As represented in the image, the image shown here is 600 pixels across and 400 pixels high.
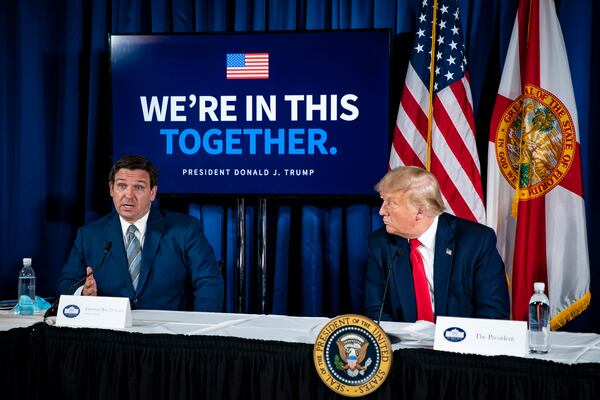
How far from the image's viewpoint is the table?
1851mm

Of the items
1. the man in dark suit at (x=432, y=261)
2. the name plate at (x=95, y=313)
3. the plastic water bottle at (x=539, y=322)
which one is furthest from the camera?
the man in dark suit at (x=432, y=261)

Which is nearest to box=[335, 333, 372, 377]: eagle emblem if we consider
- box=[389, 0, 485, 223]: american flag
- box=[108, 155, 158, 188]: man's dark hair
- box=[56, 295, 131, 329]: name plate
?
box=[56, 295, 131, 329]: name plate

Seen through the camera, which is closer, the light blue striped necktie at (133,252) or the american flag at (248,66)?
the light blue striped necktie at (133,252)

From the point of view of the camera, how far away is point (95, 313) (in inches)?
92.0

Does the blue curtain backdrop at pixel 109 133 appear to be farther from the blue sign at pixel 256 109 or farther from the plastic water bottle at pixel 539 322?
the plastic water bottle at pixel 539 322

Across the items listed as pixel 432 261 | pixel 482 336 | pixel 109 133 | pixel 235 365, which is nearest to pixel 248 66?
pixel 109 133

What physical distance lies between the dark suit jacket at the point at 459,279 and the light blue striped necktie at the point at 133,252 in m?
1.12

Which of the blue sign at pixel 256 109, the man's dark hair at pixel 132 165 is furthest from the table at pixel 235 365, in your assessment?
the blue sign at pixel 256 109

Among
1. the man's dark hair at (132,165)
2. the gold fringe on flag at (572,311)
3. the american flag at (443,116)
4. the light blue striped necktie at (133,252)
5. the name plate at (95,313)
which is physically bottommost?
the gold fringe on flag at (572,311)

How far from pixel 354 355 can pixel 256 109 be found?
2558mm

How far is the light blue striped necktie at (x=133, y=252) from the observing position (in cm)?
316

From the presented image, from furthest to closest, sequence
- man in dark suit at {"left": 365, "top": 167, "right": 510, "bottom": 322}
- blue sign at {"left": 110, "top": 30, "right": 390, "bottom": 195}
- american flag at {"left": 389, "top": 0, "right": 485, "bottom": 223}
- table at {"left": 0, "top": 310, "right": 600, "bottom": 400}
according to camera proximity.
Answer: blue sign at {"left": 110, "top": 30, "right": 390, "bottom": 195} → american flag at {"left": 389, "top": 0, "right": 485, "bottom": 223} → man in dark suit at {"left": 365, "top": 167, "right": 510, "bottom": 322} → table at {"left": 0, "top": 310, "right": 600, "bottom": 400}

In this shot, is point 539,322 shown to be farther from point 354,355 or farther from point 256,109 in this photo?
point 256,109

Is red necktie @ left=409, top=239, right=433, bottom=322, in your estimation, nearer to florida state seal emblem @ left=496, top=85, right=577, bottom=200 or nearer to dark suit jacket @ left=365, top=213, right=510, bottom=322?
dark suit jacket @ left=365, top=213, right=510, bottom=322
